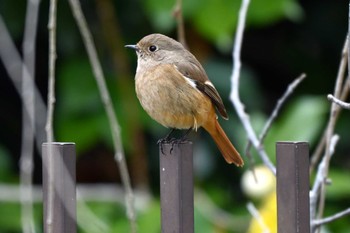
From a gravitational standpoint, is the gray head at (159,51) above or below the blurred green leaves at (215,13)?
below

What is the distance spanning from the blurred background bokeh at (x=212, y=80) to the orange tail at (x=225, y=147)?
2.07ft

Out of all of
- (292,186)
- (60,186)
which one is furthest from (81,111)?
(292,186)

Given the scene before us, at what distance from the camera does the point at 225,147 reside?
3.50 metres

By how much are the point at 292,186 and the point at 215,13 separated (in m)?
2.38

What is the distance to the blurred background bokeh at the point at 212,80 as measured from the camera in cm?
456

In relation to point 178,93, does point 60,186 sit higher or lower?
lower

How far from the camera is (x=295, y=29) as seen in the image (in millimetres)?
5617

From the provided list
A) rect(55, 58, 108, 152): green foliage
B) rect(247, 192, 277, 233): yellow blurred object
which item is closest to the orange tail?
rect(247, 192, 277, 233): yellow blurred object

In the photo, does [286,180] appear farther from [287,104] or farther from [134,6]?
[287,104]

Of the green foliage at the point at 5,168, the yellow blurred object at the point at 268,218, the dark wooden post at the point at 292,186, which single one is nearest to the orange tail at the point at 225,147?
the yellow blurred object at the point at 268,218

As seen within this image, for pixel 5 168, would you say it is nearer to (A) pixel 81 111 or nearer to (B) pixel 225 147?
(A) pixel 81 111

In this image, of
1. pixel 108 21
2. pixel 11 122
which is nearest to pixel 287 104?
pixel 108 21

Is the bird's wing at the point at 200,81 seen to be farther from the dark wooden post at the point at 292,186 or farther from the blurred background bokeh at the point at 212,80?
the dark wooden post at the point at 292,186

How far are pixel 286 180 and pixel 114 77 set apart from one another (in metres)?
2.91
